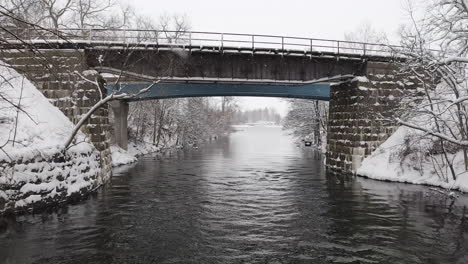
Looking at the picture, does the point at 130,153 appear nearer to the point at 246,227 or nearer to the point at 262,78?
the point at 262,78

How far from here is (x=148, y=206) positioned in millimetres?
14836

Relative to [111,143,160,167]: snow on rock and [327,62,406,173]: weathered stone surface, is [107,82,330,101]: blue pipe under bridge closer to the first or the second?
[327,62,406,173]: weathered stone surface

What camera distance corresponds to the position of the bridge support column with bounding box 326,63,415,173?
23625 mm

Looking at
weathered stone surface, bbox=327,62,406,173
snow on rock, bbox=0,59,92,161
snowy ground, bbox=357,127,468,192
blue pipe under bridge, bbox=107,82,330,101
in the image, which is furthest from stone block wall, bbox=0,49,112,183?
snowy ground, bbox=357,127,468,192

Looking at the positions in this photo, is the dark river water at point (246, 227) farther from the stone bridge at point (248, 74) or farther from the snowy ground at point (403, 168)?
the stone bridge at point (248, 74)

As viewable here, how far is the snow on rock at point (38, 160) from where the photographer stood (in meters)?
13.5

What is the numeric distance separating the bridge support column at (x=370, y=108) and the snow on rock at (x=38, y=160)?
53.1ft

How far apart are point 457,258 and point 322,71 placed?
16.4 m

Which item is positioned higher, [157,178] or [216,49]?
[216,49]

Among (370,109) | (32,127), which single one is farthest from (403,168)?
(32,127)

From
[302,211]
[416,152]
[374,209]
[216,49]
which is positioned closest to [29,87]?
[216,49]

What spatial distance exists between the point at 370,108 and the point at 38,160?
1929cm

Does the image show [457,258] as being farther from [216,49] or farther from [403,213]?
[216,49]

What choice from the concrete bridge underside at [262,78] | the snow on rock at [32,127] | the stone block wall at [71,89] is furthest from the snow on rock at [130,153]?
the snow on rock at [32,127]
